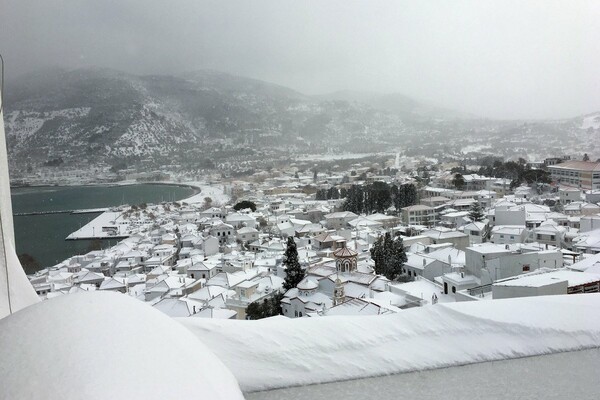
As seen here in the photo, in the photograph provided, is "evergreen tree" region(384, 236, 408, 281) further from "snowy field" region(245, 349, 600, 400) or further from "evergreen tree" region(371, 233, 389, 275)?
"snowy field" region(245, 349, 600, 400)

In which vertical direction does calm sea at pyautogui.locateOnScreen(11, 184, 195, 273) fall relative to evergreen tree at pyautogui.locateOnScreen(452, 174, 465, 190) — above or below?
below

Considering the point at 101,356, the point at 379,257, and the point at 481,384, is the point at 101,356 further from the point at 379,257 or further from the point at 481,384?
the point at 379,257

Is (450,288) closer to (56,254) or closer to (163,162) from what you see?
(56,254)

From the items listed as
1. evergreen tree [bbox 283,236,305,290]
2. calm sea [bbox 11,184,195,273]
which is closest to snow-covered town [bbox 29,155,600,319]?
evergreen tree [bbox 283,236,305,290]

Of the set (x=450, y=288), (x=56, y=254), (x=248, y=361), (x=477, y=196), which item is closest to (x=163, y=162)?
(x=56, y=254)

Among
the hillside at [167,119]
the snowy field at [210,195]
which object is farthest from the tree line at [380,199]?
the hillside at [167,119]

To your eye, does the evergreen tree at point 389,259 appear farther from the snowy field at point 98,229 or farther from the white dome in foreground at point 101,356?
the snowy field at point 98,229
